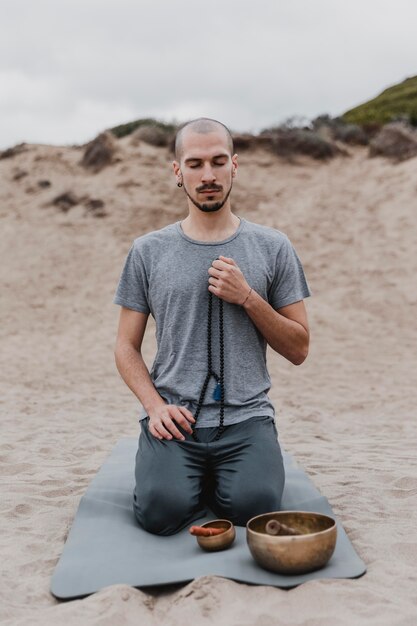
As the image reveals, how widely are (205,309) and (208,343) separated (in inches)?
6.2

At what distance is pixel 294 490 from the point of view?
3.44 metres

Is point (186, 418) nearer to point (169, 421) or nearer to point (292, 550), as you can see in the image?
point (169, 421)

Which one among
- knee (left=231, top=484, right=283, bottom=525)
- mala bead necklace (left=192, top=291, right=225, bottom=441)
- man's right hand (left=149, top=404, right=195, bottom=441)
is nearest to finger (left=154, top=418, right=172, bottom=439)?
man's right hand (left=149, top=404, right=195, bottom=441)

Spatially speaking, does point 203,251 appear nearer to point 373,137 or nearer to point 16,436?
point 16,436

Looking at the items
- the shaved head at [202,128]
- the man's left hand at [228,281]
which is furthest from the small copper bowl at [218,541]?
the shaved head at [202,128]

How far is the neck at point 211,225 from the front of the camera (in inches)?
127

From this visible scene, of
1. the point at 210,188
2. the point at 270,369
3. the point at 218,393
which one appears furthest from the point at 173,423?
the point at 270,369

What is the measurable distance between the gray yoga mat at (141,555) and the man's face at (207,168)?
4.75 feet

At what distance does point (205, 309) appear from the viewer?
10.4 ft

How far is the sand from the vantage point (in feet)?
8.05

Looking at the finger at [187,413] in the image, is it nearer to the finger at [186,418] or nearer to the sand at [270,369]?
the finger at [186,418]

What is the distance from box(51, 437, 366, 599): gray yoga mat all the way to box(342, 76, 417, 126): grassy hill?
1642cm

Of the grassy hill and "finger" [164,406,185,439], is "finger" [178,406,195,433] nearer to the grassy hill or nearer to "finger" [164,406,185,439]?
"finger" [164,406,185,439]

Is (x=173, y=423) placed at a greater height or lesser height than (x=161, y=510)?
greater
